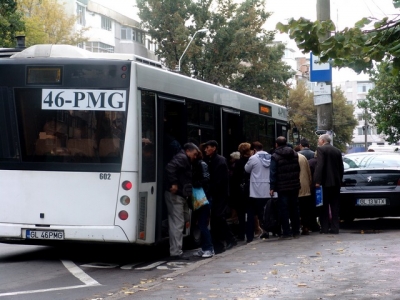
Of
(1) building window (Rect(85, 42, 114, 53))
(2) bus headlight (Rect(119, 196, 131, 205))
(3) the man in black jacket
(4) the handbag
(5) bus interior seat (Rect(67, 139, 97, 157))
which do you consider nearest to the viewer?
(2) bus headlight (Rect(119, 196, 131, 205))

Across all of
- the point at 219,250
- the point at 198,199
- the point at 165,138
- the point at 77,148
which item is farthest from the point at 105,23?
the point at 77,148

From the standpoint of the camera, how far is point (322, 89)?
18.4m

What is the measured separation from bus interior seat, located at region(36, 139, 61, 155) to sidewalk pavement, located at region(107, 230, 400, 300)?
2.53 metres

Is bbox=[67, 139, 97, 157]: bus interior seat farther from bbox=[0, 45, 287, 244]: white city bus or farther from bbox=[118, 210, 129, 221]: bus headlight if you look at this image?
bbox=[118, 210, 129, 221]: bus headlight

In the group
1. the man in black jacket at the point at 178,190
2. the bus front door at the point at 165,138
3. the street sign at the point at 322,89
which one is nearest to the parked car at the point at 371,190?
the street sign at the point at 322,89

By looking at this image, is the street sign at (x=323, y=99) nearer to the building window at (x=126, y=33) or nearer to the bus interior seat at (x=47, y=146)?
the bus interior seat at (x=47, y=146)

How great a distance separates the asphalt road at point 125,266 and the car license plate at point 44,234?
0.42 metres

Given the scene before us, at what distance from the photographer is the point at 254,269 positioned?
10.8 meters

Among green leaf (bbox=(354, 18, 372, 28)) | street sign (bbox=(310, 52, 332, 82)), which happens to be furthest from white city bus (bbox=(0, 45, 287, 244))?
street sign (bbox=(310, 52, 332, 82))

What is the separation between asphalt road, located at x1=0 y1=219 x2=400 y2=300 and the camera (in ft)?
30.7

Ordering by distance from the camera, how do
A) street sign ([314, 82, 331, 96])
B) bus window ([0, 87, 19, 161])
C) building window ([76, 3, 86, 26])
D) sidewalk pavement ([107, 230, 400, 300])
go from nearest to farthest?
sidewalk pavement ([107, 230, 400, 300]), bus window ([0, 87, 19, 161]), street sign ([314, 82, 331, 96]), building window ([76, 3, 86, 26])

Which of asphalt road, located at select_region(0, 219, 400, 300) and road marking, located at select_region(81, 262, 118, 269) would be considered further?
road marking, located at select_region(81, 262, 118, 269)

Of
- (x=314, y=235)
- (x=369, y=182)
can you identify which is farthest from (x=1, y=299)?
(x=369, y=182)

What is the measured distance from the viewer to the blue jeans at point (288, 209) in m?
15.3
